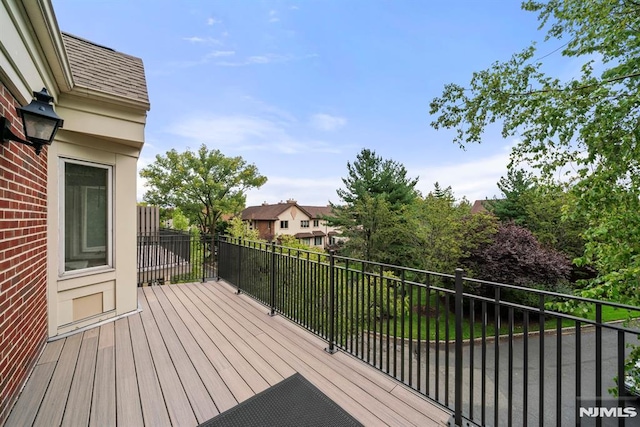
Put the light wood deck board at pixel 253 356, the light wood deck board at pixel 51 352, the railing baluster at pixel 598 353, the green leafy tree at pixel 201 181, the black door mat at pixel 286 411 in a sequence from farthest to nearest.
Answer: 1. the green leafy tree at pixel 201 181
2. the light wood deck board at pixel 51 352
3. the light wood deck board at pixel 253 356
4. the black door mat at pixel 286 411
5. the railing baluster at pixel 598 353

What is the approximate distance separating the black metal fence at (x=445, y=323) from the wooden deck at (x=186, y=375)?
258 mm

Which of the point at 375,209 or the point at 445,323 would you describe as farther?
the point at 375,209

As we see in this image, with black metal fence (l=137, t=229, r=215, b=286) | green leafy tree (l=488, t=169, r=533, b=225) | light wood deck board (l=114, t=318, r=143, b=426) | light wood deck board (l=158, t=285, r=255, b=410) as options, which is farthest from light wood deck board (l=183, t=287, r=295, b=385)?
green leafy tree (l=488, t=169, r=533, b=225)

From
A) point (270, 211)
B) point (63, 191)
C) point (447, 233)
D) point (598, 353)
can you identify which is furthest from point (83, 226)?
point (270, 211)

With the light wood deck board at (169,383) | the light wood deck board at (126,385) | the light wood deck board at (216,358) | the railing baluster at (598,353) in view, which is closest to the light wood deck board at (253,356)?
the light wood deck board at (216,358)

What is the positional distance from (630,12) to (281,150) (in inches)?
655

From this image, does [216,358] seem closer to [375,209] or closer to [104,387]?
[104,387]

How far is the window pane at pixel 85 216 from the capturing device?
3.40 m

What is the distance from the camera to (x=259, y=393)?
214cm

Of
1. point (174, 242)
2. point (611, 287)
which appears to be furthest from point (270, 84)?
point (611, 287)

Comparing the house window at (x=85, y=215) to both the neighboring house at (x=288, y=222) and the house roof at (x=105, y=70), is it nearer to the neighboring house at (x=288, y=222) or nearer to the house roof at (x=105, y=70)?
the house roof at (x=105, y=70)

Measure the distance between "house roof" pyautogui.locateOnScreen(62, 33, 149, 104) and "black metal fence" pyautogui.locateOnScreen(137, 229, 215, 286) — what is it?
11.3 ft

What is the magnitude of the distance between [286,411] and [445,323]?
2.15m

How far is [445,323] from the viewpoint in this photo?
320 centimetres
